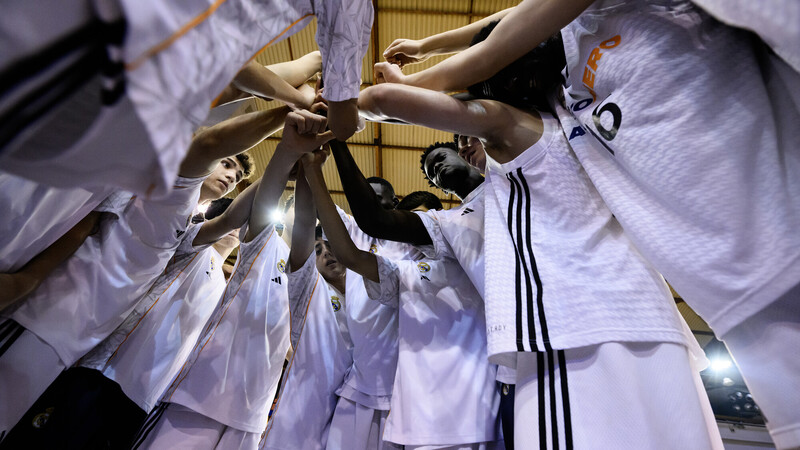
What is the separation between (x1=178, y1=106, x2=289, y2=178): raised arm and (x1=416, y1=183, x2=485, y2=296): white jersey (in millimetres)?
966

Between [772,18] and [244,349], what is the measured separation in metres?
2.51

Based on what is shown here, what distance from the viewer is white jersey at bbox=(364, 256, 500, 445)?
1.80 m

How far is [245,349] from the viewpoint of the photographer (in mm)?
2375

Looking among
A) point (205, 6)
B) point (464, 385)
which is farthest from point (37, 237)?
point (464, 385)

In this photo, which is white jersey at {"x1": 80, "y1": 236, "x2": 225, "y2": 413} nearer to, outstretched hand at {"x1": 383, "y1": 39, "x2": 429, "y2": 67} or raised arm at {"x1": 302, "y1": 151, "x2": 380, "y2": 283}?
raised arm at {"x1": 302, "y1": 151, "x2": 380, "y2": 283}

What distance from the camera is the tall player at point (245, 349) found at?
214 cm

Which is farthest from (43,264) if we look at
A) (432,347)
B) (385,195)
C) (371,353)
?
(385,195)

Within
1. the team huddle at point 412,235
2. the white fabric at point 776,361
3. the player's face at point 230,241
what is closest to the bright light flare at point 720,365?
the team huddle at point 412,235

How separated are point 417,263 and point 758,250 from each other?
1680 mm

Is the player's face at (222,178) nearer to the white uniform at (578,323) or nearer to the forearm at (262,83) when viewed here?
the forearm at (262,83)

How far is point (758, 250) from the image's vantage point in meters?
0.87

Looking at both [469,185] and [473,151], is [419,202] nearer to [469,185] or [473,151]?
[469,185]

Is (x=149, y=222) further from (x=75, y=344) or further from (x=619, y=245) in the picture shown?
(x=619, y=245)

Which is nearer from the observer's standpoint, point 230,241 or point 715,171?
point 715,171
